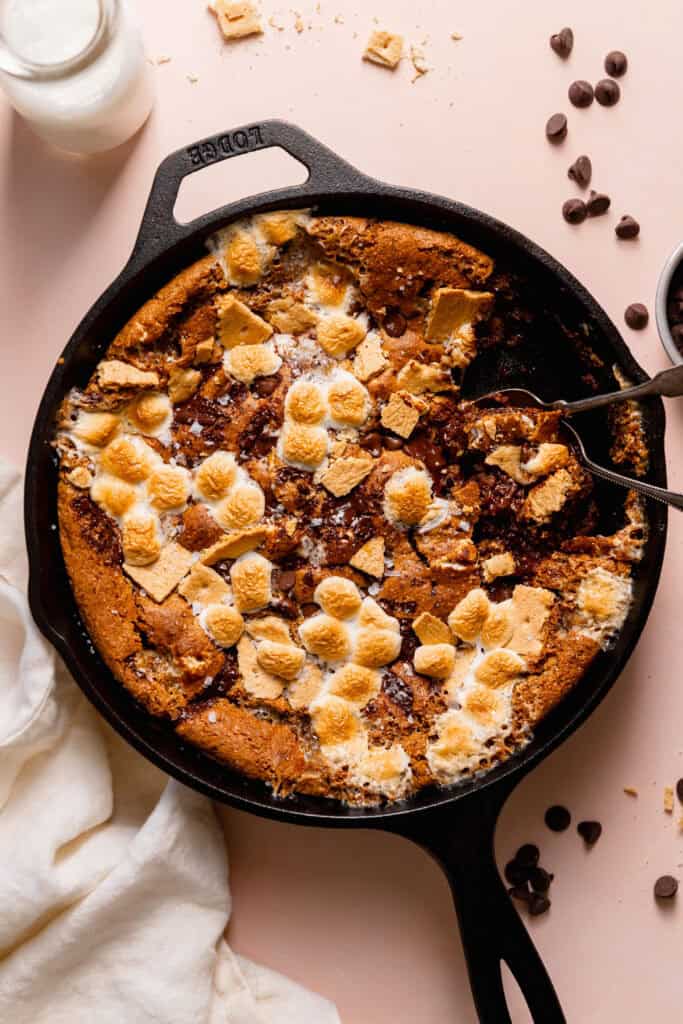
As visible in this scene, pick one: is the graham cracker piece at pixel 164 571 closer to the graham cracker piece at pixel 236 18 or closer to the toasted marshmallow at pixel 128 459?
the toasted marshmallow at pixel 128 459

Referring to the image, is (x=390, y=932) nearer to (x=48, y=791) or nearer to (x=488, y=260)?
(x=48, y=791)

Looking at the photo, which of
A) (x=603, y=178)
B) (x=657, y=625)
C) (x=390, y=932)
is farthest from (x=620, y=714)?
(x=603, y=178)

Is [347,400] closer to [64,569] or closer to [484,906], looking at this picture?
[64,569]

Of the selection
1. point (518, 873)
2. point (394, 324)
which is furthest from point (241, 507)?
point (518, 873)

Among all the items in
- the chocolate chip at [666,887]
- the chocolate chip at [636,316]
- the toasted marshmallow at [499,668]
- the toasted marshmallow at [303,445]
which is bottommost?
the chocolate chip at [666,887]

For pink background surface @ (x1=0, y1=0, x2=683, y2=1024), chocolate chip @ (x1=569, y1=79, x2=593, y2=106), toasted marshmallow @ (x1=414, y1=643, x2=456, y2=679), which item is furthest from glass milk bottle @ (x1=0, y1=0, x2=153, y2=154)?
toasted marshmallow @ (x1=414, y1=643, x2=456, y2=679)

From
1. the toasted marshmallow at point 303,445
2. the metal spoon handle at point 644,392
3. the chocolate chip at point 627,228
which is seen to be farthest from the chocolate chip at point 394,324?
the chocolate chip at point 627,228
